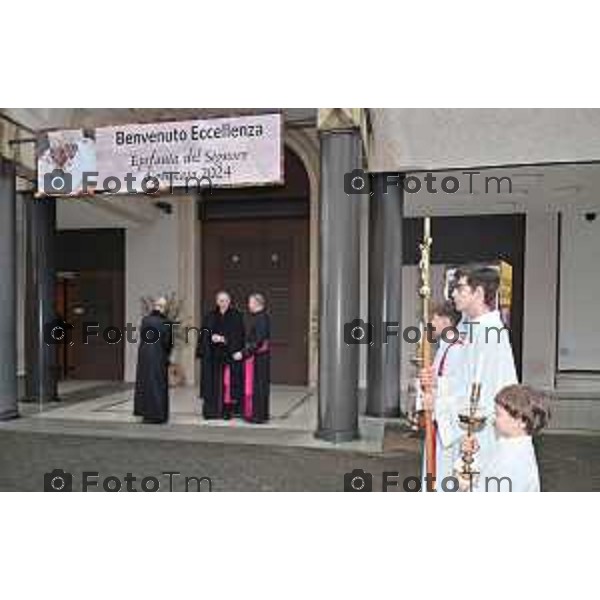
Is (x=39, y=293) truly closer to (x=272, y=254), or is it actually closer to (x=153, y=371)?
(x=153, y=371)

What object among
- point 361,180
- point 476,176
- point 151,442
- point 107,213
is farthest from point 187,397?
point 476,176

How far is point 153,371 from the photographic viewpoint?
568cm

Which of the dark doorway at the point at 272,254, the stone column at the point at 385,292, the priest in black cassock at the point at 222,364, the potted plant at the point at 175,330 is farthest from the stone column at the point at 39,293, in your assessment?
the stone column at the point at 385,292

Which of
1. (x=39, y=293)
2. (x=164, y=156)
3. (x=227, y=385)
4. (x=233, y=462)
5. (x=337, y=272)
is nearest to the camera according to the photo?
(x=233, y=462)

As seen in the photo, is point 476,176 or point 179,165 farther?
point 476,176

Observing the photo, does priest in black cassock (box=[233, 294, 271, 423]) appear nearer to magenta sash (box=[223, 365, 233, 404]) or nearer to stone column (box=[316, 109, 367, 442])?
magenta sash (box=[223, 365, 233, 404])

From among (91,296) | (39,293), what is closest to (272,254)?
(91,296)

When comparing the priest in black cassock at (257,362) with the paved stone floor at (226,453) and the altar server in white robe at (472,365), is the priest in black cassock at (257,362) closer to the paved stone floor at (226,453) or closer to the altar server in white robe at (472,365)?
the paved stone floor at (226,453)

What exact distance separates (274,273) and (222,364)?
9.96 feet

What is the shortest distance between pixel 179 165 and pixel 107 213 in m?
3.41

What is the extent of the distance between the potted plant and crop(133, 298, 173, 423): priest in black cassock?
277cm

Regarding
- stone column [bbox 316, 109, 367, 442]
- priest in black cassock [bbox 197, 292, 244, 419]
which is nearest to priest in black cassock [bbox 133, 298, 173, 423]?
priest in black cassock [bbox 197, 292, 244, 419]

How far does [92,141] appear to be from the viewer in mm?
5355

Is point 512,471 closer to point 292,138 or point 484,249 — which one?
point 484,249
